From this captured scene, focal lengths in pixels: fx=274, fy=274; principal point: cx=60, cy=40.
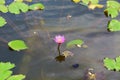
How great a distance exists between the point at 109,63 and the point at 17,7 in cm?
110

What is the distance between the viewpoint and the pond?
6.51ft

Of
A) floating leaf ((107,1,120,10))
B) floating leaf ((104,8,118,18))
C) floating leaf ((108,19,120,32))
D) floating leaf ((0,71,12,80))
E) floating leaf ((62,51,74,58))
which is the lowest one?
floating leaf ((62,51,74,58))

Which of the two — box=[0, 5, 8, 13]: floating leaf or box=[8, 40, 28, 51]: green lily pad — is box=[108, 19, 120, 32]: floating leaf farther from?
box=[0, 5, 8, 13]: floating leaf

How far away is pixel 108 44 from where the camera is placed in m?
2.22

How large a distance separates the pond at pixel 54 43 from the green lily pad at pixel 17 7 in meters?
0.05

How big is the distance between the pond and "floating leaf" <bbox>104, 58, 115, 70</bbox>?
31mm

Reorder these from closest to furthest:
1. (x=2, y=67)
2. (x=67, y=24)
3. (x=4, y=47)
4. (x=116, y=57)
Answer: (x=2, y=67) → (x=116, y=57) → (x=4, y=47) → (x=67, y=24)

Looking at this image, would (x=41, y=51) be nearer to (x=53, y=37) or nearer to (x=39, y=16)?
(x=53, y=37)

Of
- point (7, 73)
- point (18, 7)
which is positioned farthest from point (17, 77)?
point (18, 7)

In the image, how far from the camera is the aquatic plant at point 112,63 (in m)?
1.94

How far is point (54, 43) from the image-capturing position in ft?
7.35

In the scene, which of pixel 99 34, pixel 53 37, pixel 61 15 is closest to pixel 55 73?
pixel 53 37

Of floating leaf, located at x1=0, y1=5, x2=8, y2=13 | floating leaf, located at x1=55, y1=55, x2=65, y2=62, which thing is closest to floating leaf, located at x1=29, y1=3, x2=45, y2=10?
floating leaf, located at x1=0, y1=5, x2=8, y2=13

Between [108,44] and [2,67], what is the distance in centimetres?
87
